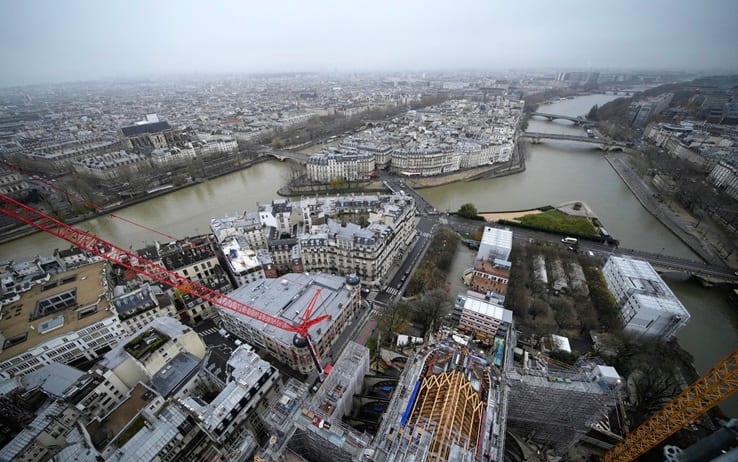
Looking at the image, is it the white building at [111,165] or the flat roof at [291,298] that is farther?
the white building at [111,165]

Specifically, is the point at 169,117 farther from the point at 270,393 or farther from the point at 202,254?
the point at 270,393

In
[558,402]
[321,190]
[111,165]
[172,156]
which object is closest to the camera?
[558,402]

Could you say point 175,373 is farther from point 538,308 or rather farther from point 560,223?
point 560,223

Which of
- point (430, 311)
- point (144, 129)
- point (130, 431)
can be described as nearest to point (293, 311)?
point (130, 431)

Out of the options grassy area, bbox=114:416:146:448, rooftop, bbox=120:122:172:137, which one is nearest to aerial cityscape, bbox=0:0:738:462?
grassy area, bbox=114:416:146:448

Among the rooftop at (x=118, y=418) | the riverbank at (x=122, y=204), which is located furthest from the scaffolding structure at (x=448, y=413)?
the riverbank at (x=122, y=204)

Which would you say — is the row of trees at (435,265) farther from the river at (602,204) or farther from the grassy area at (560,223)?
the grassy area at (560,223)

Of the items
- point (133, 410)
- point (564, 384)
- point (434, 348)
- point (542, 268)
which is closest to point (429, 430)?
point (434, 348)

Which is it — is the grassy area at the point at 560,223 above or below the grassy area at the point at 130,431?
below
